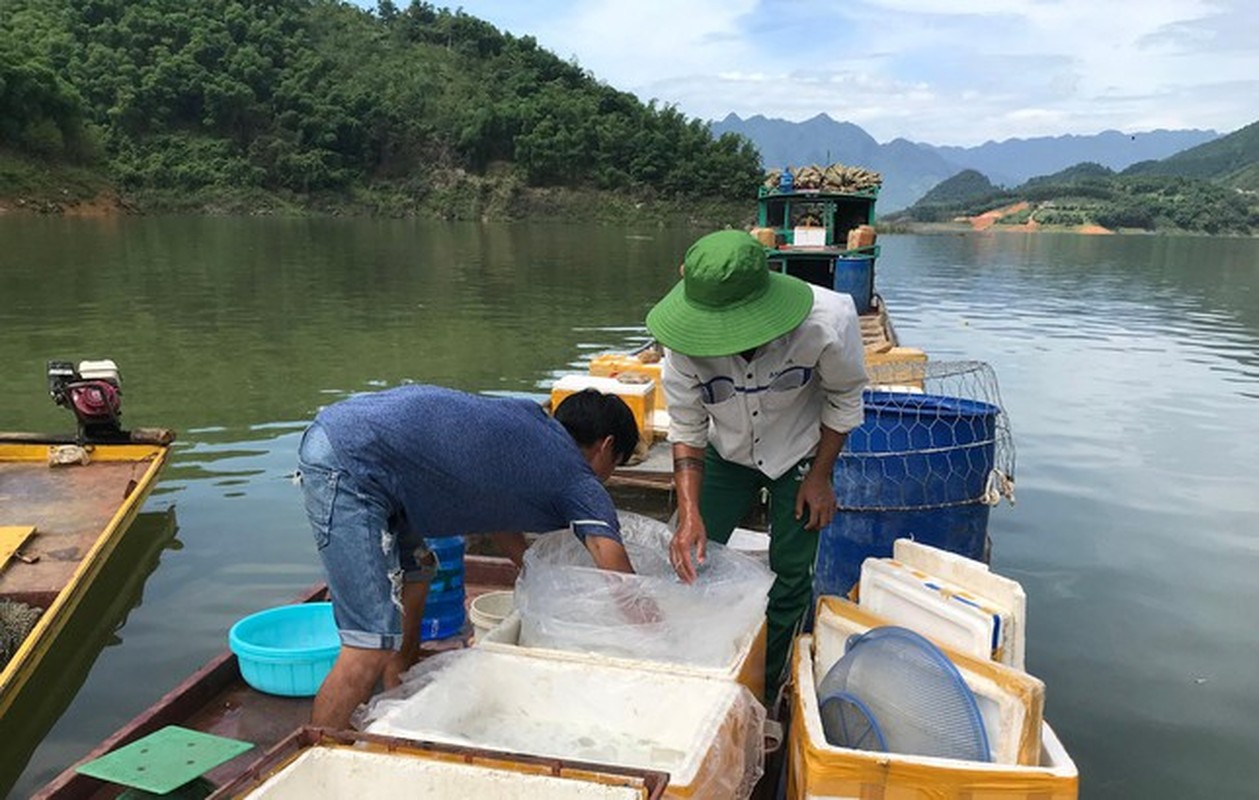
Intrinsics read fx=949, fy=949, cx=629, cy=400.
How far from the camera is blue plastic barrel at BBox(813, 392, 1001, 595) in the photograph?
13.6 feet

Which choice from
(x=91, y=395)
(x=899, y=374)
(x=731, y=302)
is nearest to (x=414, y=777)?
(x=731, y=302)

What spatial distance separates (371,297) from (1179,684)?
56.7ft

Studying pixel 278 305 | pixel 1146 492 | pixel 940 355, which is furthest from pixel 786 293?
pixel 278 305

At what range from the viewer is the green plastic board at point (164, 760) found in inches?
97.6

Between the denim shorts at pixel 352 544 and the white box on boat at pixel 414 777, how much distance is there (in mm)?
662

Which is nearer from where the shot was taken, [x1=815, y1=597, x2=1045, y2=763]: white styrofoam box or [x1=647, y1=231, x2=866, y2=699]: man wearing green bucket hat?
[x1=815, y1=597, x2=1045, y2=763]: white styrofoam box

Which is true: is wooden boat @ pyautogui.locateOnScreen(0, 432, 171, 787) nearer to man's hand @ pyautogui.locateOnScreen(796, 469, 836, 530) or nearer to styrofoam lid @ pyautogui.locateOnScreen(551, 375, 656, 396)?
styrofoam lid @ pyautogui.locateOnScreen(551, 375, 656, 396)

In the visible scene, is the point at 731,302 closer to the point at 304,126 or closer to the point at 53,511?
the point at 53,511

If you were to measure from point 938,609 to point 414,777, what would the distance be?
1635 millimetres

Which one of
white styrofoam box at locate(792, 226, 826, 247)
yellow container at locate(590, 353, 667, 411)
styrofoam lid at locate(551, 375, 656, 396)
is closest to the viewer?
styrofoam lid at locate(551, 375, 656, 396)

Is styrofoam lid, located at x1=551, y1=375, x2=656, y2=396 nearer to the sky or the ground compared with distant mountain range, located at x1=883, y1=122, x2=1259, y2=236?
nearer to the ground

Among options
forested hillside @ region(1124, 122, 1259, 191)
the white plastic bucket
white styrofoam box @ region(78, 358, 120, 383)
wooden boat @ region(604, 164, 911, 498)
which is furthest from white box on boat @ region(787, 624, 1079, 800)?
forested hillside @ region(1124, 122, 1259, 191)

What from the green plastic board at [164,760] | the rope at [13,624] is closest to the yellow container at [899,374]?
the green plastic board at [164,760]

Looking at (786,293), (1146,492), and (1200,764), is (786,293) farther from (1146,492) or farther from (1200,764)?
(1146,492)
